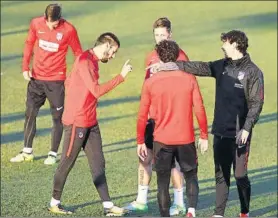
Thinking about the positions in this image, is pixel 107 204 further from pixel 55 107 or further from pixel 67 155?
pixel 55 107

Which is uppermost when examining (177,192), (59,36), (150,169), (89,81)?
(59,36)

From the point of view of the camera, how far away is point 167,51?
10422 mm

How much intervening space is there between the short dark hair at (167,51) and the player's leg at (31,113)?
15.3 ft

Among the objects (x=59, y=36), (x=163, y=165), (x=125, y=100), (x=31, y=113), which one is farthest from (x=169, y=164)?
(x=125, y=100)

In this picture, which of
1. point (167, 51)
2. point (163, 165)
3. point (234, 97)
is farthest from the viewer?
point (234, 97)

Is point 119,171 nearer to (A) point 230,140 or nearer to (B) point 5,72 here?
(A) point 230,140

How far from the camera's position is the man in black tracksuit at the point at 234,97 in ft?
35.7

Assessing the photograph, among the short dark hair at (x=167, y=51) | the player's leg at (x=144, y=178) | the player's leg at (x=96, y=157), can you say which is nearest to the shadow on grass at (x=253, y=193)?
the player's leg at (x=144, y=178)

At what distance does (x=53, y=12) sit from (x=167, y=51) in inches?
155

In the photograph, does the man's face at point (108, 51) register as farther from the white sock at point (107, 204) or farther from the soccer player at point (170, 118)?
the white sock at point (107, 204)

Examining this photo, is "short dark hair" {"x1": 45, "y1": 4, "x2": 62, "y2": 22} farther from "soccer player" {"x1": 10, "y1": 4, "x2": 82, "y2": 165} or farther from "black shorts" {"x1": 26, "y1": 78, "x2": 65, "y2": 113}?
"black shorts" {"x1": 26, "y1": 78, "x2": 65, "y2": 113}

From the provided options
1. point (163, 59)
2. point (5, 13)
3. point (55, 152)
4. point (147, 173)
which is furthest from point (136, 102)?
point (5, 13)

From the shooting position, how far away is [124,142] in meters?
16.8

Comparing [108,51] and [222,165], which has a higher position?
[108,51]
